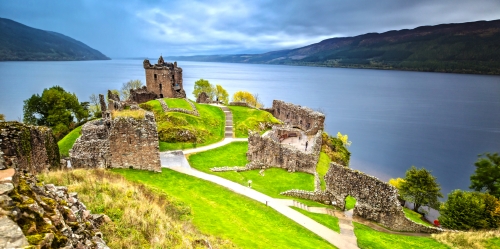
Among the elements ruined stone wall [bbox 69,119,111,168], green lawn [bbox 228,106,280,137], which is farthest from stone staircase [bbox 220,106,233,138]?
ruined stone wall [bbox 69,119,111,168]

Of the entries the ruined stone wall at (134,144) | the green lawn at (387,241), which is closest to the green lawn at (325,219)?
the green lawn at (387,241)

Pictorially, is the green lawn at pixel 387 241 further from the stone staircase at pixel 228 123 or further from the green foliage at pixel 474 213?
the stone staircase at pixel 228 123

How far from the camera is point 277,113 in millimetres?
54156

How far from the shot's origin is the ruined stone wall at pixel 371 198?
64.9ft

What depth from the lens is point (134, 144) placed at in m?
22.5

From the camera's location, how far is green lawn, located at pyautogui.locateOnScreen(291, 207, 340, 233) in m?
19.2

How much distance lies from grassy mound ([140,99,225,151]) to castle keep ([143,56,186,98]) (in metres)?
9.36

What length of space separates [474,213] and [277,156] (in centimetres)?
1888

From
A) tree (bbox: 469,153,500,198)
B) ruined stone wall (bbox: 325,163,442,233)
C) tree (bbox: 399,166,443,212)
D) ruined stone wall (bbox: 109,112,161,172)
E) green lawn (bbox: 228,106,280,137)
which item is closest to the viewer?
ruined stone wall (bbox: 325,163,442,233)

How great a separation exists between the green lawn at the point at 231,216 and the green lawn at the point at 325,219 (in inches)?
79.0

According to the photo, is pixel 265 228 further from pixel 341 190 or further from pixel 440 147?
pixel 440 147

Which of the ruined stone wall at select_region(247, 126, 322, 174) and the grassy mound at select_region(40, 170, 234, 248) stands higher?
the grassy mound at select_region(40, 170, 234, 248)

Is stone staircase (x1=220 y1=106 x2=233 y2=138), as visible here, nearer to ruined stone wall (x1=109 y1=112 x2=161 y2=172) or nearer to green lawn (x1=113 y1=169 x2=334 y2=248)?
green lawn (x1=113 y1=169 x2=334 y2=248)

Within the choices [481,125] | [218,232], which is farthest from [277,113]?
[481,125]
